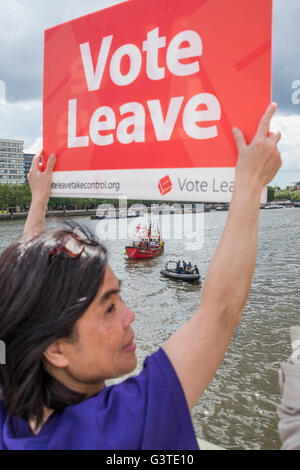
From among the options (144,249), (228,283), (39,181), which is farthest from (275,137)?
(144,249)

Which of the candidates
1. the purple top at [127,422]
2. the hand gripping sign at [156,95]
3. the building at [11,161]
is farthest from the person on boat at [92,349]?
the building at [11,161]

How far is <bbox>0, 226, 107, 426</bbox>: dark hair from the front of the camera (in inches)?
37.0

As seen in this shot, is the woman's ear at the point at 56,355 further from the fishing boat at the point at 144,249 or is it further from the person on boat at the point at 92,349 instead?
the fishing boat at the point at 144,249

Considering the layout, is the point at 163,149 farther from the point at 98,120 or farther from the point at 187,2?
the point at 187,2

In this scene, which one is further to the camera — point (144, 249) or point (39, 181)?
point (144, 249)

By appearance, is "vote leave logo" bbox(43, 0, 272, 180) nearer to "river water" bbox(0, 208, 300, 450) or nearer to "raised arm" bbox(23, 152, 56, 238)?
"raised arm" bbox(23, 152, 56, 238)

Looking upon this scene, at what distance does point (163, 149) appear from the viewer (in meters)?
1.47

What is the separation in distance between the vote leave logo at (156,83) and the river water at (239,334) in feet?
1.22

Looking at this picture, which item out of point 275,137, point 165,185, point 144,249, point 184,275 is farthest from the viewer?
point 144,249

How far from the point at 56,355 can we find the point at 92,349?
9 centimetres

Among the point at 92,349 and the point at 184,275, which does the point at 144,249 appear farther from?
the point at 92,349

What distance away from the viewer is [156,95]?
149cm

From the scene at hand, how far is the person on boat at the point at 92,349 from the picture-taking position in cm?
90

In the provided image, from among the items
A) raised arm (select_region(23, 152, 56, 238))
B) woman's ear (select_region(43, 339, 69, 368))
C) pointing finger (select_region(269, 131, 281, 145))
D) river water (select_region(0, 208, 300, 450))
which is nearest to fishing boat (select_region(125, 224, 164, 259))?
river water (select_region(0, 208, 300, 450))
